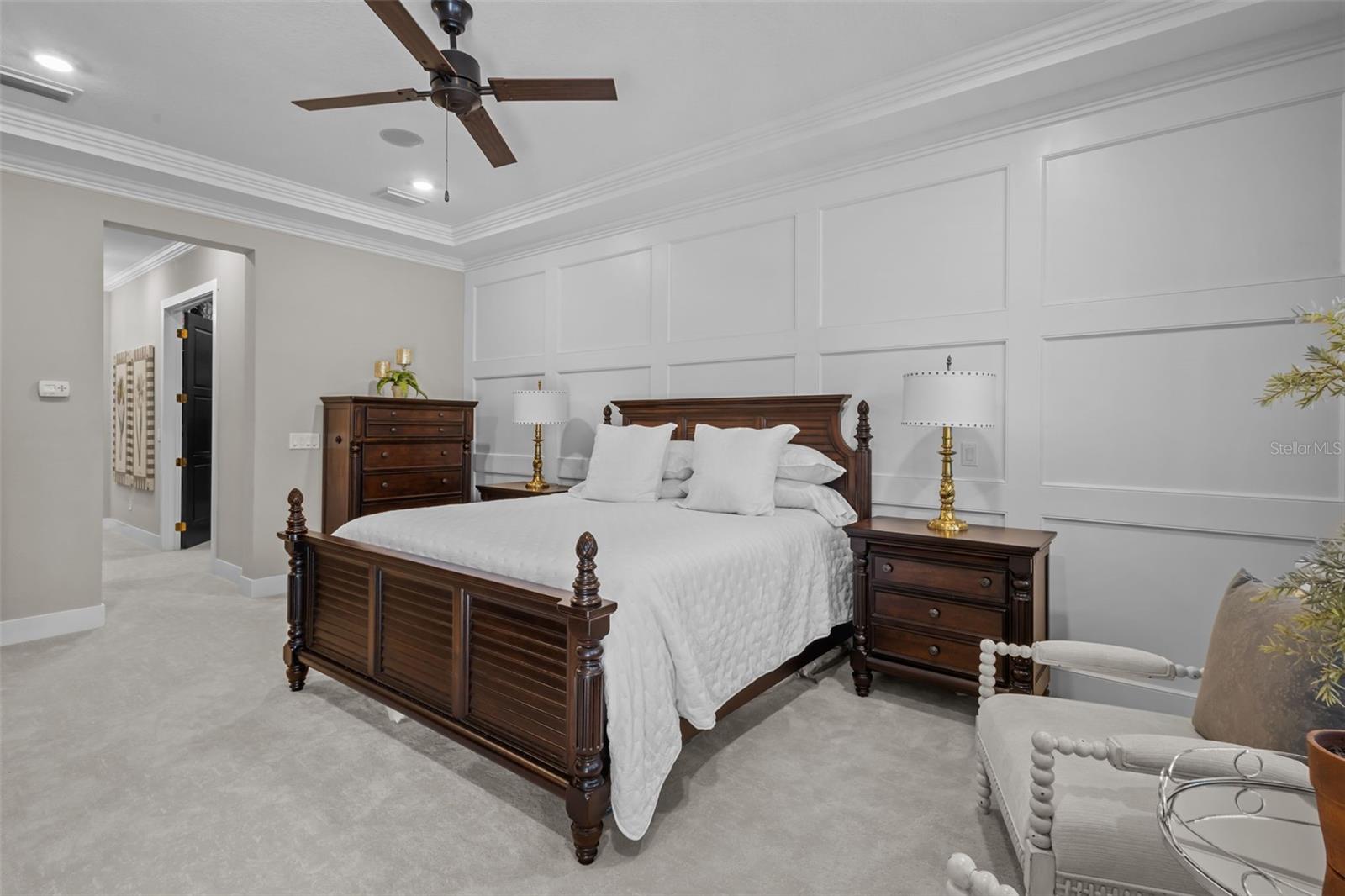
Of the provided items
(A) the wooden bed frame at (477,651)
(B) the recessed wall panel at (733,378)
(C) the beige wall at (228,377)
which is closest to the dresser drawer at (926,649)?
(A) the wooden bed frame at (477,651)

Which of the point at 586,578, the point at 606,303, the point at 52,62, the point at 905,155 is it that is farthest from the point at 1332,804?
the point at 52,62

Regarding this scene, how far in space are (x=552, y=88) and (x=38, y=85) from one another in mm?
2641

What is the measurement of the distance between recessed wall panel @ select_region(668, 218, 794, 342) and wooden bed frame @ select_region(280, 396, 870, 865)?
3.13 ft

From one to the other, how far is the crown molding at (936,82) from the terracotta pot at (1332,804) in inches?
107

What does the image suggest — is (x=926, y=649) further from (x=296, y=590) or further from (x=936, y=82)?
(x=296, y=590)

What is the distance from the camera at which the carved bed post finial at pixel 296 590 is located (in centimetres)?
295

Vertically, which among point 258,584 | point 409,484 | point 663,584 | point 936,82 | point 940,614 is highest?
point 936,82

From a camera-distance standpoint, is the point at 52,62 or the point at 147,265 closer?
the point at 52,62

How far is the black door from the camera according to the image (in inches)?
242

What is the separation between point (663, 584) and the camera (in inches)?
83.2

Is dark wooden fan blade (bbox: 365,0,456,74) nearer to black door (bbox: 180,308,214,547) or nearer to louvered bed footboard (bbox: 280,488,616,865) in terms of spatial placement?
louvered bed footboard (bbox: 280,488,616,865)

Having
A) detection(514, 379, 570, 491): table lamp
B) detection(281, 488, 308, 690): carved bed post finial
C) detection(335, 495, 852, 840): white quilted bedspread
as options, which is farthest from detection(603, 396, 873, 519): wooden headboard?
detection(281, 488, 308, 690): carved bed post finial

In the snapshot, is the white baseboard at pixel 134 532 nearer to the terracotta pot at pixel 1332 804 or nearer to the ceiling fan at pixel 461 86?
the ceiling fan at pixel 461 86

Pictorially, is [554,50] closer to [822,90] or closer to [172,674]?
[822,90]
